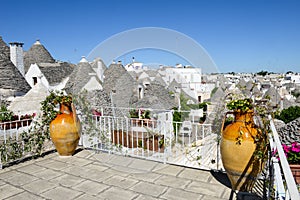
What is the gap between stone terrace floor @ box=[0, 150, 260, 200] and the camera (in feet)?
9.59

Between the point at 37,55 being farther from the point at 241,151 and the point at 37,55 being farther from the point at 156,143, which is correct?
the point at 241,151

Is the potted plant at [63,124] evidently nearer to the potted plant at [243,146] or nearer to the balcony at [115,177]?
the balcony at [115,177]

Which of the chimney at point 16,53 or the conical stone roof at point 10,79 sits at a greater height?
the chimney at point 16,53

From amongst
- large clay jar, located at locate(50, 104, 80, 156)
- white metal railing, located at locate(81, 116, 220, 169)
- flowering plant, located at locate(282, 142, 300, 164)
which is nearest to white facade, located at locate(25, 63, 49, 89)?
white metal railing, located at locate(81, 116, 220, 169)

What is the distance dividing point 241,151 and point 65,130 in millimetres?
3036

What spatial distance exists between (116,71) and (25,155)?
13230mm

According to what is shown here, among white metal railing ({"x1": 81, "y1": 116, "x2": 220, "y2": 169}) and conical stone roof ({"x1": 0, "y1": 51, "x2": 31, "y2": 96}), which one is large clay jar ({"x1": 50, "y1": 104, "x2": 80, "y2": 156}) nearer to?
white metal railing ({"x1": 81, "y1": 116, "x2": 220, "y2": 169})

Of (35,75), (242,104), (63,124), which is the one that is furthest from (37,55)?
(242,104)

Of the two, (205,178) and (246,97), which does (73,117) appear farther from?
(246,97)

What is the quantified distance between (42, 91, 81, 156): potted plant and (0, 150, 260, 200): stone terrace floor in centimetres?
26

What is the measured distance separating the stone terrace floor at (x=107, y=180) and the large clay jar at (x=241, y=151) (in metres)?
0.31

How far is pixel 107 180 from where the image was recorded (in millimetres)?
3375

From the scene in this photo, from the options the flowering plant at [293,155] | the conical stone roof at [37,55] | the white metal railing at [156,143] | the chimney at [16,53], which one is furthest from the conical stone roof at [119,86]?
the flowering plant at [293,155]

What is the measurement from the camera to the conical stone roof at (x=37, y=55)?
2247 centimetres
